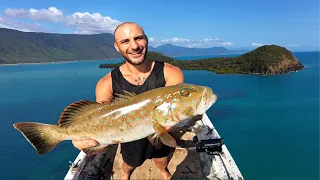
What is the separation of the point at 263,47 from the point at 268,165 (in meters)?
83.2

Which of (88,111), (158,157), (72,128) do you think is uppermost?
(88,111)

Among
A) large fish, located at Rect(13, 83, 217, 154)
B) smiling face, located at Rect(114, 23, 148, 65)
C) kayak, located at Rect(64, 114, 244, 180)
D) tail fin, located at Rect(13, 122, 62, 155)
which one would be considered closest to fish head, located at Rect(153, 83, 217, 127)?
large fish, located at Rect(13, 83, 217, 154)

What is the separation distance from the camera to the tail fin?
11.9ft

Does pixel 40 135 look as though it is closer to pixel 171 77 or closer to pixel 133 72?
pixel 133 72

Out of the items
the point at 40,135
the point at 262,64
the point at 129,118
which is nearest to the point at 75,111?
the point at 40,135

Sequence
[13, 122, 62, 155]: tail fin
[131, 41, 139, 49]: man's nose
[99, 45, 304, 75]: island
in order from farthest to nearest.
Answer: [99, 45, 304, 75]: island → [131, 41, 139, 49]: man's nose → [13, 122, 62, 155]: tail fin

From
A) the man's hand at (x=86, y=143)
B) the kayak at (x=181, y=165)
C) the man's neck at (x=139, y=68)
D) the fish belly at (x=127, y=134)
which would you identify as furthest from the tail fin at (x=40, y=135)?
the kayak at (x=181, y=165)

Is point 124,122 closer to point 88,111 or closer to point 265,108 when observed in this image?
point 88,111

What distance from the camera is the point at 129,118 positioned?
139 inches

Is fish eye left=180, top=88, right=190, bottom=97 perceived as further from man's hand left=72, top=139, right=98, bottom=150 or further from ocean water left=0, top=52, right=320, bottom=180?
ocean water left=0, top=52, right=320, bottom=180

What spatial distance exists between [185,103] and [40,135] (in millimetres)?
2341

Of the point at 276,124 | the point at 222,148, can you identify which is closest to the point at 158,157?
the point at 222,148

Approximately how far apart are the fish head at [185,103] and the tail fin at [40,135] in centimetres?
175

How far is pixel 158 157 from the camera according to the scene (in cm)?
531
